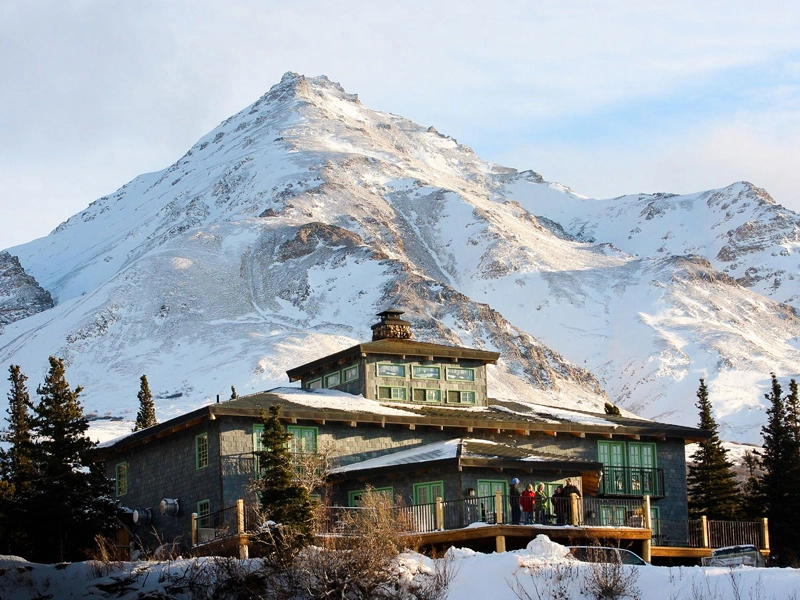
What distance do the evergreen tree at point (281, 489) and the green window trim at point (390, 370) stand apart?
41.2ft

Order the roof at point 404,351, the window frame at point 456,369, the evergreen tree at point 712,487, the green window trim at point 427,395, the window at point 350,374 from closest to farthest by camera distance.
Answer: the roof at point 404,351
the window at point 350,374
the green window trim at point 427,395
the window frame at point 456,369
the evergreen tree at point 712,487

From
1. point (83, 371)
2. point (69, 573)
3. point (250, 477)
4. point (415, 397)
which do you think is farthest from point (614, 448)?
point (83, 371)

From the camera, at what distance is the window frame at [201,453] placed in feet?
142

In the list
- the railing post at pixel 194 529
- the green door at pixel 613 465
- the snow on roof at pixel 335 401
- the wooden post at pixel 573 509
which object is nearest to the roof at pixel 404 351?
the snow on roof at pixel 335 401

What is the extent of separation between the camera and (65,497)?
44562 mm

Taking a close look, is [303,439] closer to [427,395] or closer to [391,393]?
[391,393]

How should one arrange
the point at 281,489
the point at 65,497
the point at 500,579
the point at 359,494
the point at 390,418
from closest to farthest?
the point at 500,579, the point at 281,489, the point at 359,494, the point at 65,497, the point at 390,418

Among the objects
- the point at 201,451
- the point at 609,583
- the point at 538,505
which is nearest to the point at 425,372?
the point at 201,451

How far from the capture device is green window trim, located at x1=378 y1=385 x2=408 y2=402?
49.3 meters

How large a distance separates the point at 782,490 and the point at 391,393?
16.6 m

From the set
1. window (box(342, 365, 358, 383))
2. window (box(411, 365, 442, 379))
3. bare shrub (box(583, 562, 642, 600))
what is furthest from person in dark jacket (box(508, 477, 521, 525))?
window (box(342, 365, 358, 383))

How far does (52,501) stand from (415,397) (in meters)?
13.1

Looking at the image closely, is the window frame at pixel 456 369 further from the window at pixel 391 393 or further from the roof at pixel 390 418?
the window at pixel 391 393

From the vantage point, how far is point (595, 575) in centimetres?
2823
